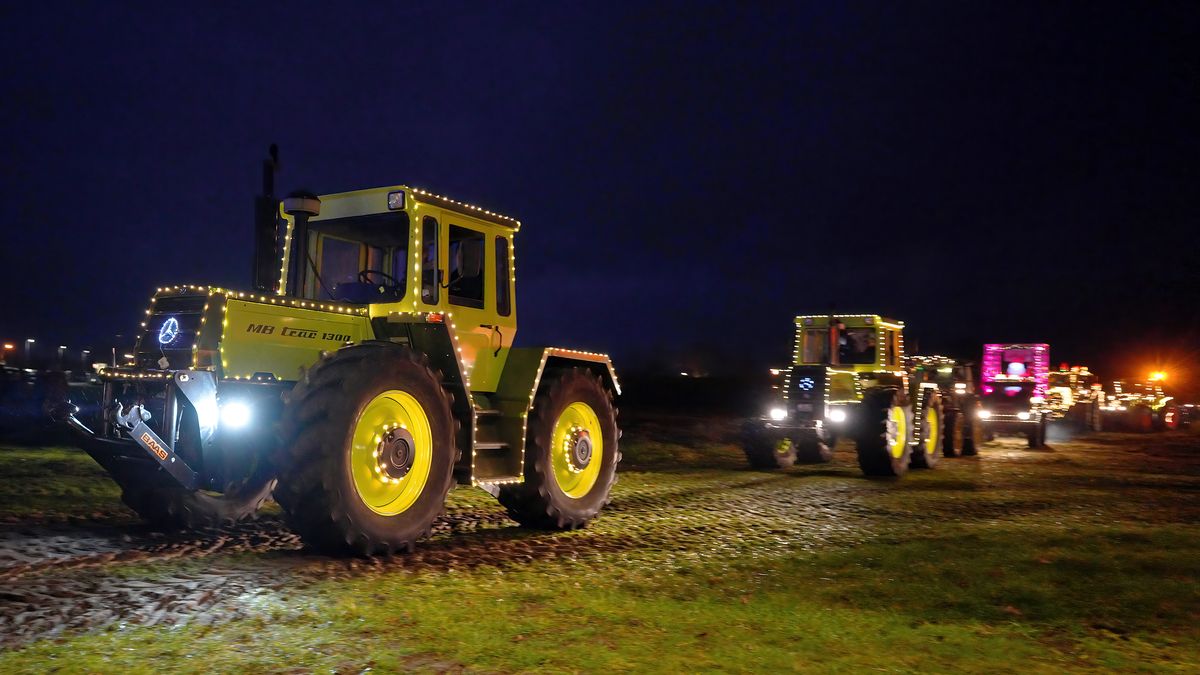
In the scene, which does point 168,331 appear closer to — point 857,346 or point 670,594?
point 670,594

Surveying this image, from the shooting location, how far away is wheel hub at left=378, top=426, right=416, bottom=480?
7.45 meters

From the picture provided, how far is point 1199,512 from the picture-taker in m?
11.7

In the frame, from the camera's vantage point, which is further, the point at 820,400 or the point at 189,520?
the point at 820,400

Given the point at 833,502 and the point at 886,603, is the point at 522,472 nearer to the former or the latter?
the point at 886,603

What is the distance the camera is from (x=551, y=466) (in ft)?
Answer: 29.7

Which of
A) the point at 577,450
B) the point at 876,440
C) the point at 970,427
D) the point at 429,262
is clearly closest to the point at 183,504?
the point at 429,262

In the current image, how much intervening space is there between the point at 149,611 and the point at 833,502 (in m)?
8.79

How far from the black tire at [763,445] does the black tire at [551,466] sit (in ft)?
26.0

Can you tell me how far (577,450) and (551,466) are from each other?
2.17ft

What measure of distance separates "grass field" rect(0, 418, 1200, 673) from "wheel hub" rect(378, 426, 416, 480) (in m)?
0.67

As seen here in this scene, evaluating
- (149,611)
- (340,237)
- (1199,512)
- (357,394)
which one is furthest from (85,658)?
(1199,512)

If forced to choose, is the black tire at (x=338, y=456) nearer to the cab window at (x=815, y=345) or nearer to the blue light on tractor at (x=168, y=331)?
the blue light on tractor at (x=168, y=331)

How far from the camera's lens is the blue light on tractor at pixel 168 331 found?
294 inches

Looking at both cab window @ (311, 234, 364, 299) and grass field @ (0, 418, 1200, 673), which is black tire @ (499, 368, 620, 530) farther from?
cab window @ (311, 234, 364, 299)
